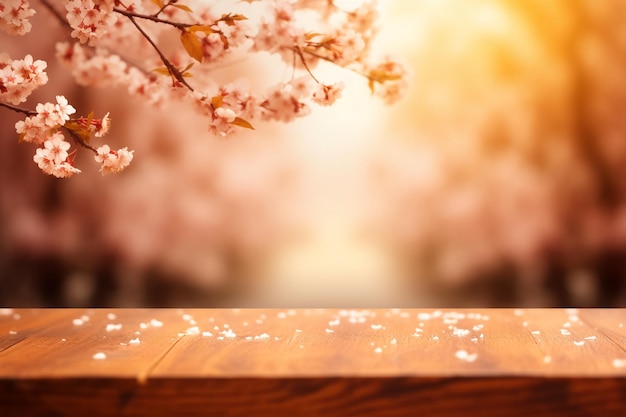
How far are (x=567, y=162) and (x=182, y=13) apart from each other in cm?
95

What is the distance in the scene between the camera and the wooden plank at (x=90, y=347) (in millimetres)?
1110

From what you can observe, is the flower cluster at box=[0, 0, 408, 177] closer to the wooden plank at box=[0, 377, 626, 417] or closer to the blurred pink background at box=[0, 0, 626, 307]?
Answer: the blurred pink background at box=[0, 0, 626, 307]

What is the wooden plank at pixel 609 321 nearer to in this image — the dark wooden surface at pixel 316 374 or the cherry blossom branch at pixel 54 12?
the dark wooden surface at pixel 316 374

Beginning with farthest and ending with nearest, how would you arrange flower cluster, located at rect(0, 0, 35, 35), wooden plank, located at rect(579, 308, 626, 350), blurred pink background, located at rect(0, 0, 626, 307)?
1. blurred pink background, located at rect(0, 0, 626, 307)
2. wooden plank, located at rect(579, 308, 626, 350)
3. flower cluster, located at rect(0, 0, 35, 35)

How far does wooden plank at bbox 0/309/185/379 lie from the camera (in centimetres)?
111

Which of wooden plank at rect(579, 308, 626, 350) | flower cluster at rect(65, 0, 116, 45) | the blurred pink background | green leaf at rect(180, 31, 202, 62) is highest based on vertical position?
flower cluster at rect(65, 0, 116, 45)

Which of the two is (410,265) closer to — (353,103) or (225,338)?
(353,103)

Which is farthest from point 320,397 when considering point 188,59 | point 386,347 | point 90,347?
point 188,59

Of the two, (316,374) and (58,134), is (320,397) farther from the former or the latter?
(58,134)

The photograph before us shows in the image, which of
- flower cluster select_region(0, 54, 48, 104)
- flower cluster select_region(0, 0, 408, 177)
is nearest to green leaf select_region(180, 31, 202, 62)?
flower cluster select_region(0, 0, 408, 177)

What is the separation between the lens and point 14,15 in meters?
1.26

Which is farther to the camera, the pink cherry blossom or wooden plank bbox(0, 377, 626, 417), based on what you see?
the pink cherry blossom

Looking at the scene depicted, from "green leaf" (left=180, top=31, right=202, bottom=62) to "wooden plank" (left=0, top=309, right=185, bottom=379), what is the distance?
51 cm

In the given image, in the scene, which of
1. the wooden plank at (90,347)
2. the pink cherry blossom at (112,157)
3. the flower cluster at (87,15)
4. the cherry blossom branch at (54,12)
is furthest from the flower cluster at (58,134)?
the cherry blossom branch at (54,12)
